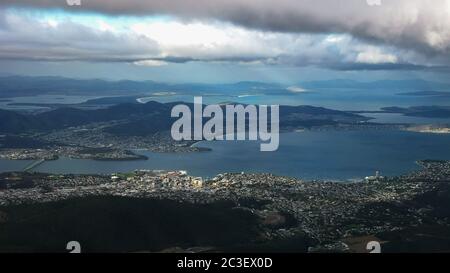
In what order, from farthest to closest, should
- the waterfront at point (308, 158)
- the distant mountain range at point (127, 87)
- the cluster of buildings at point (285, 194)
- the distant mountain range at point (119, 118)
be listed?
1. the distant mountain range at point (127, 87)
2. the distant mountain range at point (119, 118)
3. the waterfront at point (308, 158)
4. the cluster of buildings at point (285, 194)

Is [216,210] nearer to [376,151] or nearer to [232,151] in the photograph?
[232,151]

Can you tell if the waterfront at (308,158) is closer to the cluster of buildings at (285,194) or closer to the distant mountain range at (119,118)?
the cluster of buildings at (285,194)

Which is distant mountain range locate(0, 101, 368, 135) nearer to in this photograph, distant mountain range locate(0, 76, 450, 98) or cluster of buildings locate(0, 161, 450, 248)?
distant mountain range locate(0, 76, 450, 98)

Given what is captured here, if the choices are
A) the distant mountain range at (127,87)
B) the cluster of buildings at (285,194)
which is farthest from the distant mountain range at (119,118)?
the cluster of buildings at (285,194)

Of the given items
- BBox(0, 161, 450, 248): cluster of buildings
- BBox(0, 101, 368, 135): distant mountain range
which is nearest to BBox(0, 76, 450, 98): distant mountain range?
BBox(0, 101, 368, 135): distant mountain range

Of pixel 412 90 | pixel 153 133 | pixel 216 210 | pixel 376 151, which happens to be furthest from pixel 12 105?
pixel 412 90

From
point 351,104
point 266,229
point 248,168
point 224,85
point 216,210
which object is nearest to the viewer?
point 266,229
